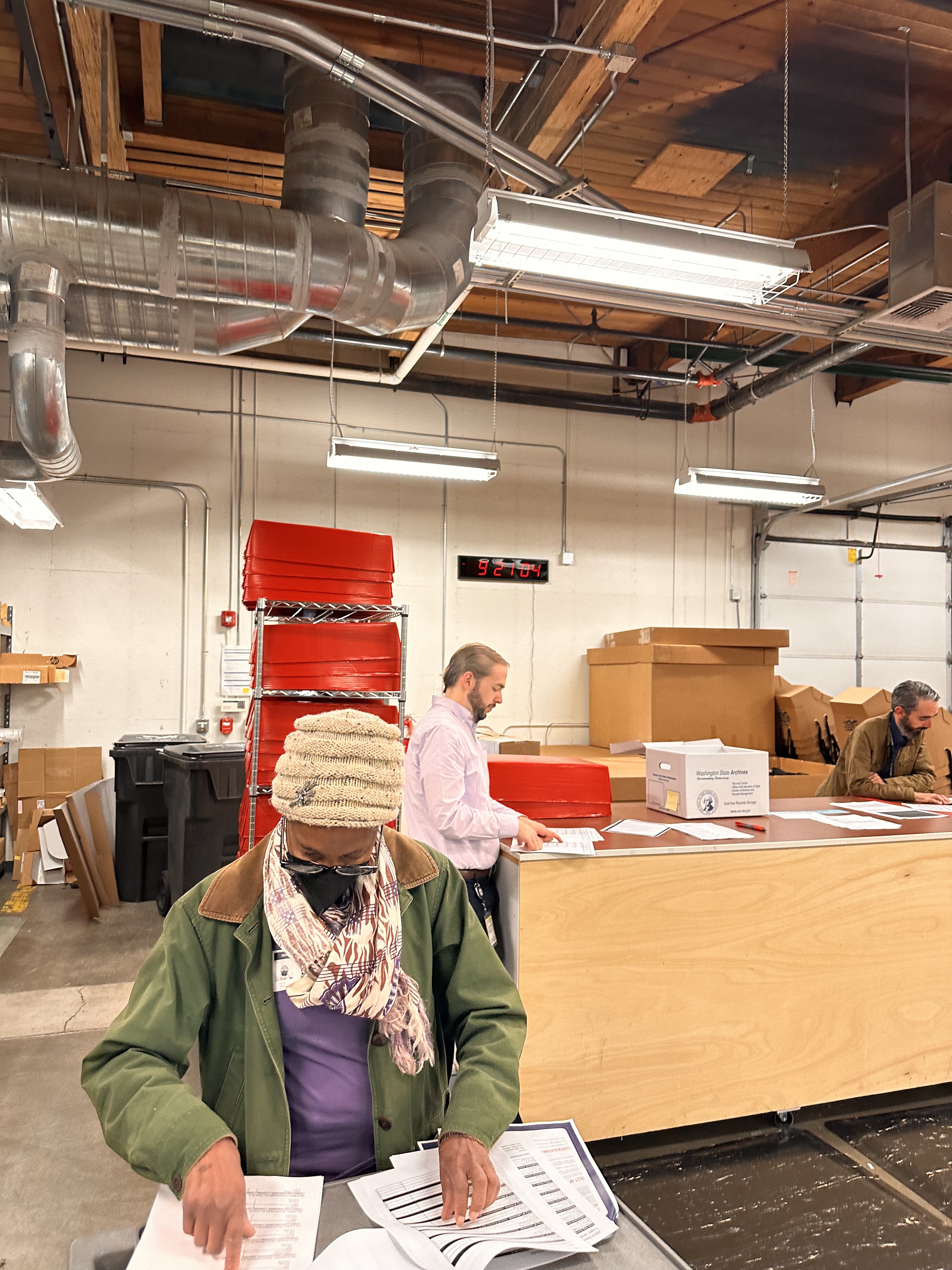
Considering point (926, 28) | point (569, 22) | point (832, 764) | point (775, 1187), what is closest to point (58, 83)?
point (569, 22)

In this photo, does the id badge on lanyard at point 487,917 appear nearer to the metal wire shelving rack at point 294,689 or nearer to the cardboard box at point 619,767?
the metal wire shelving rack at point 294,689

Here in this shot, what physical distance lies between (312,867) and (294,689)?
2591 millimetres

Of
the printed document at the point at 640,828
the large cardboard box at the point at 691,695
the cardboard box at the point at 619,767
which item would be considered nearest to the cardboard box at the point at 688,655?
the large cardboard box at the point at 691,695

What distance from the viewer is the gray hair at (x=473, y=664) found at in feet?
9.44

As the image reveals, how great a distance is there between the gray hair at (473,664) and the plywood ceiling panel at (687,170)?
294 cm

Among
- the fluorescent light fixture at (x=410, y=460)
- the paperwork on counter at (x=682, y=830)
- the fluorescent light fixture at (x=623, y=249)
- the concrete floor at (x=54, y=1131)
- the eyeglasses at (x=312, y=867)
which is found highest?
the fluorescent light fixture at (x=623, y=249)

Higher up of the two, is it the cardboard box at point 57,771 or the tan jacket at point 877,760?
the tan jacket at point 877,760

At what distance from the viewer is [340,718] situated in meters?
1.25

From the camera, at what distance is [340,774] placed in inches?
47.1

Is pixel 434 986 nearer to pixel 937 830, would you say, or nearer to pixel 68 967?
pixel 937 830

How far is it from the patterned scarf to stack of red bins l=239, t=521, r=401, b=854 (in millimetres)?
2368

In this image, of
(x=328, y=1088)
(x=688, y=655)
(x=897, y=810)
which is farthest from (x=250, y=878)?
(x=688, y=655)

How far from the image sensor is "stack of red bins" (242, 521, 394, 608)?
3645 mm

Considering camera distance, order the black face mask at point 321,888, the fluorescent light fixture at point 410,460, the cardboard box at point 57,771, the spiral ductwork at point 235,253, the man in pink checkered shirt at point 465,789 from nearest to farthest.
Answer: the black face mask at point 321,888 → the man in pink checkered shirt at point 465,789 → the spiral ductwork at point 235,253 → the fluorescent light fixture at point 410,460 → the cardboard box at point 57,771
